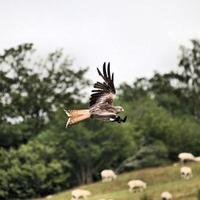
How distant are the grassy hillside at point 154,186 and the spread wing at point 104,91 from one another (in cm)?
2713

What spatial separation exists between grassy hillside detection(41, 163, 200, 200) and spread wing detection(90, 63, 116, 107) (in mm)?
27126

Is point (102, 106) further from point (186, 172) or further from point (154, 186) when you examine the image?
point (186, 172)

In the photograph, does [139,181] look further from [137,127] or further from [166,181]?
[137,127]

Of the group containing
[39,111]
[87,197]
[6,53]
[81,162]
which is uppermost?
[6,53]

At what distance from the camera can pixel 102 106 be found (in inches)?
390

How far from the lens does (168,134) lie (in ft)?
186

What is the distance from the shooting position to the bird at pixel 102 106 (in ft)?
31.3

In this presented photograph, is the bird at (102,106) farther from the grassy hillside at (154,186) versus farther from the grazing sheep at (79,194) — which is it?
the grazing sheep at (79,194)

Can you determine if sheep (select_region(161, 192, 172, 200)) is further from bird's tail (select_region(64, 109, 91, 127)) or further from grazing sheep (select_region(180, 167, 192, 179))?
bird's tail (select_region(64, 109, 91, 127))

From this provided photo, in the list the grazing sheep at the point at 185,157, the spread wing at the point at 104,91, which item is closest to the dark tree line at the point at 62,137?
the grazing sheep at the point at 185,157

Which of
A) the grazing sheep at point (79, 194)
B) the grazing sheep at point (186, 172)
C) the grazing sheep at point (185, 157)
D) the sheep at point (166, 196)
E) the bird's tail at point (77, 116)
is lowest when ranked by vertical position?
the bird's tail at point (77, 116)

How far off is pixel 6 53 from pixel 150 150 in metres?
18.8

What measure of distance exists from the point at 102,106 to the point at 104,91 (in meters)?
0.40

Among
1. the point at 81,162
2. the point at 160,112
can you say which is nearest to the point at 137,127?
the point at 160,112
